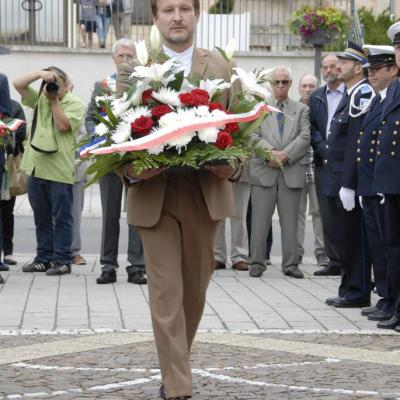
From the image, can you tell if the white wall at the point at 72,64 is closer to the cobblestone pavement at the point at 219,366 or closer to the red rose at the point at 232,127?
the cobblestone pavement at the point at 219,366

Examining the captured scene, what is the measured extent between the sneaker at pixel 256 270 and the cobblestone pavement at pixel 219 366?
3603 mm

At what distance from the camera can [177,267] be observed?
641cm

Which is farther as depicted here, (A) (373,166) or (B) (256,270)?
(B) (256,270)

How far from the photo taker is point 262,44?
26156 millimetres

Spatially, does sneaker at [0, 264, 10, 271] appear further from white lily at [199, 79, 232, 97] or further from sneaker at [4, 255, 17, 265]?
white lily at [199, 79, 232, 97]

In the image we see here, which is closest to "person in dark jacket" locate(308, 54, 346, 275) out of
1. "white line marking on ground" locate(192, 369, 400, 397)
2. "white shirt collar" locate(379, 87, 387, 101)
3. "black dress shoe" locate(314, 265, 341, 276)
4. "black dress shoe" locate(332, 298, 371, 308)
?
"black dress shoe" locate(314, 265, 341, 276)

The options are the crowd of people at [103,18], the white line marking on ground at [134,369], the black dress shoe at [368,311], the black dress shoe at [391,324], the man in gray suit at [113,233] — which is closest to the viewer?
the white line marking on ground at [134,369]

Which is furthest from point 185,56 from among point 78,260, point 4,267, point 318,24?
point 318,24

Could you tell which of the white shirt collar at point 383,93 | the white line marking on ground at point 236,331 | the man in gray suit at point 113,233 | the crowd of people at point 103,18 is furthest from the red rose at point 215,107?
the crowd of people at point 103,18

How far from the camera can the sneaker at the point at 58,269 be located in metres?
12.1

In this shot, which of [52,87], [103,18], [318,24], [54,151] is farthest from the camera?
[103,18]

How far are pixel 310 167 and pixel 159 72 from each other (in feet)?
24.1

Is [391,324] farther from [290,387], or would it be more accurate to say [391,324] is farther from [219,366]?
[290,387]

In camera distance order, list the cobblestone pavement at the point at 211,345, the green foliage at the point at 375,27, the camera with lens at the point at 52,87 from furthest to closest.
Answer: the green foliage at the point at 375,27 < the camera with lens at the point at 52,87 < the cobblestone pavement at the point at 211,345
